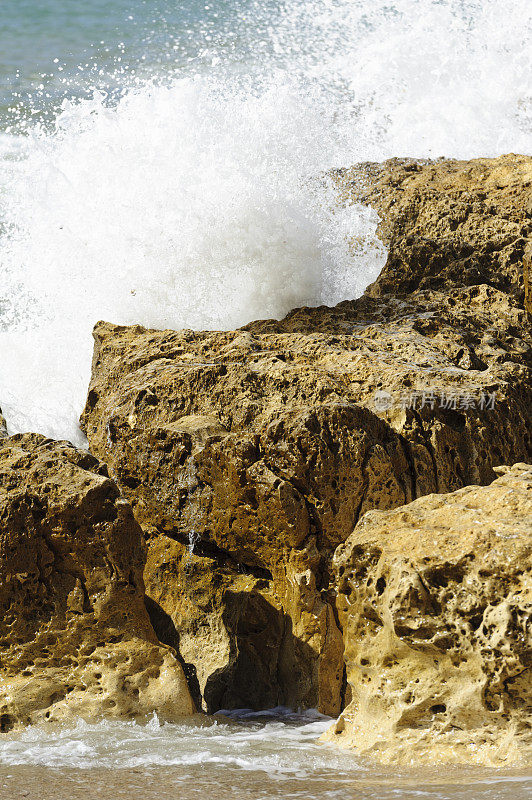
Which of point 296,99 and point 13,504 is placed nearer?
point 13,504

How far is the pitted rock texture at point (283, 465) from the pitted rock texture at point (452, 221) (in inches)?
38.3

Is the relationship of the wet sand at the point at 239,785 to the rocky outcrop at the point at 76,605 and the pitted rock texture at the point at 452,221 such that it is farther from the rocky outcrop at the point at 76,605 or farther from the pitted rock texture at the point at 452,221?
the pitted rock texture at the point at 452,221

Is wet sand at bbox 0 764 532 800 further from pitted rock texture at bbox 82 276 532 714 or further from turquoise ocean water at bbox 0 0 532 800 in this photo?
pitted rock texture at bbox 82 276 532 714

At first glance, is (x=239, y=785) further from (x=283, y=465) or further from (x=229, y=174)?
(x=229, y=174)

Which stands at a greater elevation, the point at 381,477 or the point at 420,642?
the point at 381,477

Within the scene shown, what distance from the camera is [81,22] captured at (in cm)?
1253

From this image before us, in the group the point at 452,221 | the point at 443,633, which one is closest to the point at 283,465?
the point at 443,633

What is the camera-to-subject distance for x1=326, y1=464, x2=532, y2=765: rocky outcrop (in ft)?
7.96

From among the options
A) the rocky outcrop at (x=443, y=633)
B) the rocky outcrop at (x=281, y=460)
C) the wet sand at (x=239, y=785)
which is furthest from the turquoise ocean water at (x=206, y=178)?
the rocky outcrop at (x=281, y=460)

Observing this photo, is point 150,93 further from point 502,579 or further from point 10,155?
point 502,579

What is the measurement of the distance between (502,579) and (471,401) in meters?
1.35

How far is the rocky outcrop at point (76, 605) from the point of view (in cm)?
317

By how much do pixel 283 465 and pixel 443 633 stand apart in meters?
1.12

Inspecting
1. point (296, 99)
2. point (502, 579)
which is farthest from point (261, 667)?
point (296, 99)
